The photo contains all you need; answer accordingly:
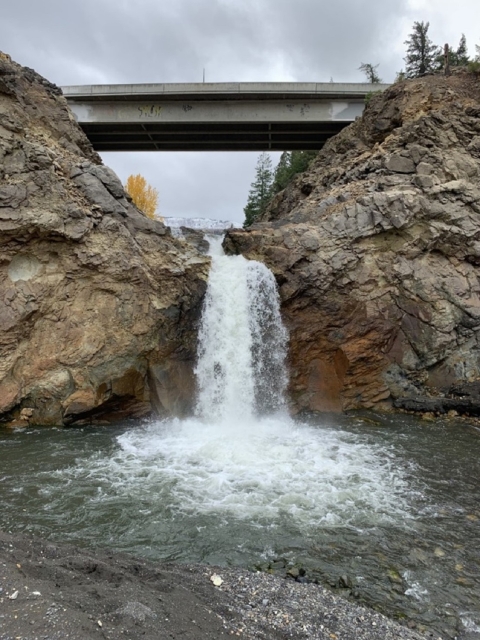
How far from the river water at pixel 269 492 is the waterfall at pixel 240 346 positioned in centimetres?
7

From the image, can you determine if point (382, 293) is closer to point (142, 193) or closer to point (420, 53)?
point (420, 53)

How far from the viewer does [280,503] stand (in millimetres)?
8234

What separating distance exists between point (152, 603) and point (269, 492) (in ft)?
14.3

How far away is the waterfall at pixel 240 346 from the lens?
565 inches

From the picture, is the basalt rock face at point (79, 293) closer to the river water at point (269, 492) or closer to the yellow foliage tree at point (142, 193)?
the river water at point (269, 492)

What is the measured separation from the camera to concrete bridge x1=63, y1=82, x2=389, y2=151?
23.7 meters

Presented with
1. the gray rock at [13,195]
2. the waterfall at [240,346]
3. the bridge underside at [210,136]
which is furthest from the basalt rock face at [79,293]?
the bridge underside at [210,136]

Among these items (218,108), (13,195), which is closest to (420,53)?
(218,108)

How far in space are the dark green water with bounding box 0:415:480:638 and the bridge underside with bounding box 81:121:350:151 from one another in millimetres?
19487

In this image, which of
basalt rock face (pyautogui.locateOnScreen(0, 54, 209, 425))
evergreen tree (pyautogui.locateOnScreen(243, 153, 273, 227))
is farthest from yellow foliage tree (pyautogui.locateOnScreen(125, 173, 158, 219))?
basalt rock face (pyautogui.locateOnScreen(0, 54, 209, 425))

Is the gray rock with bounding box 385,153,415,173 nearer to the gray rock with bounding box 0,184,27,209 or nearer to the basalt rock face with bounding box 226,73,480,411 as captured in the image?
the basalt rock face with bounding box 226,73,480,411

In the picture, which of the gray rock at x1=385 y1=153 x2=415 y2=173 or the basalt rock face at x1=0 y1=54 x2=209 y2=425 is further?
the gray rock at x1=385 y1=153 x2=415 y2=173

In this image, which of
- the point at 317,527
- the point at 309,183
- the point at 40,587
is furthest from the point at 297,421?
the point at 309,183

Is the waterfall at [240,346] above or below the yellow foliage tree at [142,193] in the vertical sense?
below
